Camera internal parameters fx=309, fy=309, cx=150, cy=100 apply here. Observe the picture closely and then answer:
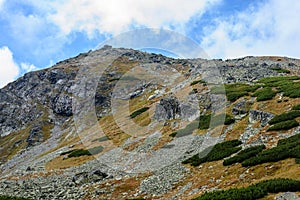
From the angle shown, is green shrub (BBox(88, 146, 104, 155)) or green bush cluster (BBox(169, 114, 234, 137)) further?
green shrub (BBox(88, 146, 104, 155))

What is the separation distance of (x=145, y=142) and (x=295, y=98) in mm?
22926

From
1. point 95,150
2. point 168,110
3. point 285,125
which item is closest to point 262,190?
point 285,125

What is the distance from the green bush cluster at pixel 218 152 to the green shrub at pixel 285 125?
400 centimetres

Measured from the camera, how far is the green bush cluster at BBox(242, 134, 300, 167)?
953 inches

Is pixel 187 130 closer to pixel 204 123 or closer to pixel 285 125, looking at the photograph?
pixel 204 123

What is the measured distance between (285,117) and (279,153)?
11.4 m

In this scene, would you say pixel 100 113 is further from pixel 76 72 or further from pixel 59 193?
pixel 59 193

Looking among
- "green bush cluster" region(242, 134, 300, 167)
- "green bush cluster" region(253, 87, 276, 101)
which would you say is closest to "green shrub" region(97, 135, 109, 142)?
"green bush cluster" region(253, 87, 276, 101)

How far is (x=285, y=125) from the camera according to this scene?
3203 cm

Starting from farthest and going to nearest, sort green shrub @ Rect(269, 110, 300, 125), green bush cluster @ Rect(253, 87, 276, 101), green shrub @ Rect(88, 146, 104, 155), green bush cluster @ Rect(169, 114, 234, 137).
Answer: green shrub @ Rect(88, 146, 104, 155)
green bush cluster @ Rect(253, 87, 276, 101)
green bush cluster @ Rect(169, 114, 234, 137)
green shrub @ Rect(269, 110, 300, 125)

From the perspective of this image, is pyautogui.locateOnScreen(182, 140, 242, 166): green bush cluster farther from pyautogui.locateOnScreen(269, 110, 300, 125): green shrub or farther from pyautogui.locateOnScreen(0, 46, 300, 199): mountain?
pyautogui.locateOnScreen(269, 110, 300, 125): green shrub

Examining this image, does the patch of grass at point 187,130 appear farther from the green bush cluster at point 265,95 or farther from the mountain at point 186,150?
the green bush cluster at point 265,95

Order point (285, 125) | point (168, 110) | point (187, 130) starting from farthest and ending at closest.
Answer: point (168, 110), point (187, 130), point (285, 125)

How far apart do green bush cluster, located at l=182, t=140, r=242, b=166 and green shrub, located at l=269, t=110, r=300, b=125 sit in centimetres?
499
